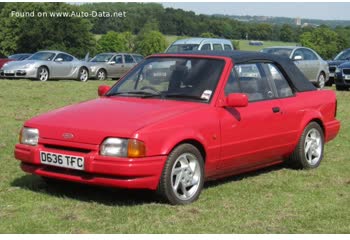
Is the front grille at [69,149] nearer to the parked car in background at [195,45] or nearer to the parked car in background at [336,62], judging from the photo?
the parked car in background at [195,45]

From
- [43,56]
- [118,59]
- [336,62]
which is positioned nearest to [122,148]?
[43,56]

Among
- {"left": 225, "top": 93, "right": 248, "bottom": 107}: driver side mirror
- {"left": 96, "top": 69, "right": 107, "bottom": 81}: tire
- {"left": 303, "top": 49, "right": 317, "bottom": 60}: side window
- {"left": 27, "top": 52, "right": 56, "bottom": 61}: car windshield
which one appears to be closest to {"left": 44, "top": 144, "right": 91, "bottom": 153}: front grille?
{"left": 225, "top": 93, "right": 248, "bottom": 107}: driver side mirror

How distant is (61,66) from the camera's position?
80.5ft

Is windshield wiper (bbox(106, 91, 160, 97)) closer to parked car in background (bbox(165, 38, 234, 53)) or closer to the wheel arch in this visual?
the wheel arch

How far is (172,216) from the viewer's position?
5656mm

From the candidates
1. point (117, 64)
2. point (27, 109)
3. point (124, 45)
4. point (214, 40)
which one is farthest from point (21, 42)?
point (27, 109)

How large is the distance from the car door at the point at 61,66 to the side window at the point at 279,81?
1705 centimetres

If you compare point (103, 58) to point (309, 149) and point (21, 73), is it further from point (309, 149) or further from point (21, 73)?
point (309, 149)

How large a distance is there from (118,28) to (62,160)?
8658cm

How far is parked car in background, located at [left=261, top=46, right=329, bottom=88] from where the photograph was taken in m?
21.9

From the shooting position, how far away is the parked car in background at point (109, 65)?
28.0 metres

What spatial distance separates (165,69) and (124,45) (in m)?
96.9

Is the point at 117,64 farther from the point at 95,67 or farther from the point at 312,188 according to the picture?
→ the point at 312,188

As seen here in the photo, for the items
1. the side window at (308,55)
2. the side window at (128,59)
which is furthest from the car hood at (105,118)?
the side window at (128,59)
